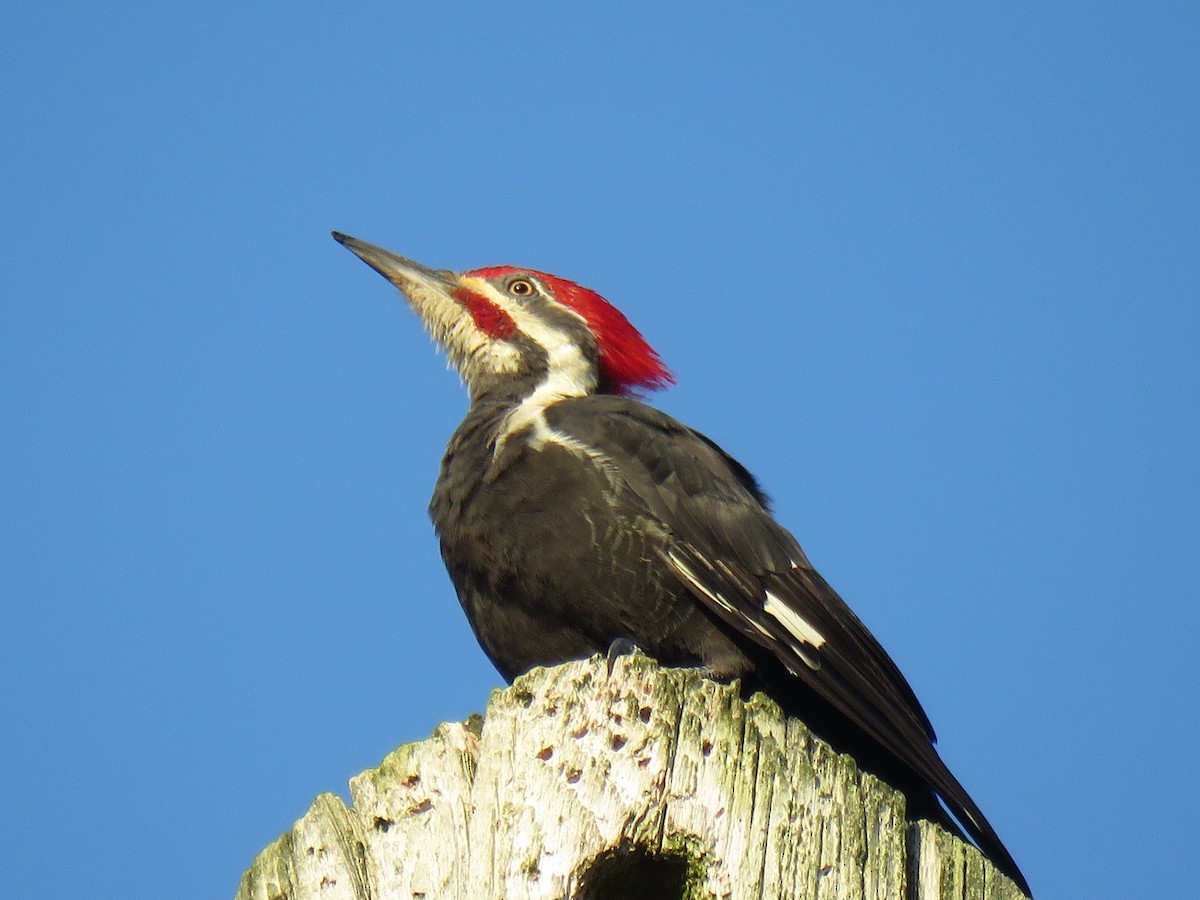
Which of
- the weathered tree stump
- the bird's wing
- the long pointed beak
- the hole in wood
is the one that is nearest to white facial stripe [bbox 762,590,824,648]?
the bird's wing

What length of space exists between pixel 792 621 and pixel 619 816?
167 centimetres

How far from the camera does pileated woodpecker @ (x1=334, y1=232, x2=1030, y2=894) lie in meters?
4.20

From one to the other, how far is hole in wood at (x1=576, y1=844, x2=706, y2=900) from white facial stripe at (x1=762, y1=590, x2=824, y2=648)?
4.98ft

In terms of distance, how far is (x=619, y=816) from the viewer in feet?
9.04

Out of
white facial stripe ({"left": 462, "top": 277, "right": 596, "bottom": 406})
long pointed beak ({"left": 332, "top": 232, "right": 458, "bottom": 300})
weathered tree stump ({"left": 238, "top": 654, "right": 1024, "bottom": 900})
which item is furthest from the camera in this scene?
long pointed beak ({"left": 332, "top": 232, "right": 458, "bottom": 300})

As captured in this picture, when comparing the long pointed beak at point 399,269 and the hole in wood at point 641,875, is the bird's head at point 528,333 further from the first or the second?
the hole in wood at point 641,875

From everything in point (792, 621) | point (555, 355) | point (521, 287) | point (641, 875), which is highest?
point (521, 287)

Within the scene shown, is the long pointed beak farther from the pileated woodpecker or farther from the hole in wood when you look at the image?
the hole in wood

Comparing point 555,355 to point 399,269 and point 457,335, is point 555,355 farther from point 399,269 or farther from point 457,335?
point 399,269

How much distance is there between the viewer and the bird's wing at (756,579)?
4.09 metres

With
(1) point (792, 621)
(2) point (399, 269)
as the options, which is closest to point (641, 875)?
(1) point (792, 621)

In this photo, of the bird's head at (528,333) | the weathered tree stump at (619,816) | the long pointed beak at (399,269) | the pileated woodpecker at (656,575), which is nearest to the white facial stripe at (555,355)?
the bird's head at (528,333)

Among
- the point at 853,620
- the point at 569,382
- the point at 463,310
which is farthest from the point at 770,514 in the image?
the point at 463,310

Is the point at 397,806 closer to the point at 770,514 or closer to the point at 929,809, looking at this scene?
the point at 929,809
